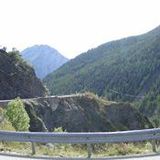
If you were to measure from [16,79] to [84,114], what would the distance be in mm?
13988

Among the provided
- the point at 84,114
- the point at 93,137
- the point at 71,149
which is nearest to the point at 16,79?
the point at 84,114

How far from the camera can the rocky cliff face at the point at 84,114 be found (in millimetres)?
81331

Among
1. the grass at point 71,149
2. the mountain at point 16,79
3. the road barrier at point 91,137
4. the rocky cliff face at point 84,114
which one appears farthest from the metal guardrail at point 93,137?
the mountain at point 16,79

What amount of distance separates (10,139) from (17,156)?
1018 millimetres

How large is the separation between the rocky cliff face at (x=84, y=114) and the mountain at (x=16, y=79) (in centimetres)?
968

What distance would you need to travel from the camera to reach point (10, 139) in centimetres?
1511

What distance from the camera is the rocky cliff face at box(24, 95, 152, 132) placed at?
267 feet

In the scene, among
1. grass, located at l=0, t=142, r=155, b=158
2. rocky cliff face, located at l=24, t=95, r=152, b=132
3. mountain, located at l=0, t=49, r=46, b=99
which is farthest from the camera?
mountain, located at l=0, t=49, r=46, b=99

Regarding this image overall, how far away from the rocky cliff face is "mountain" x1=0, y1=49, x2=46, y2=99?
9.68 metres

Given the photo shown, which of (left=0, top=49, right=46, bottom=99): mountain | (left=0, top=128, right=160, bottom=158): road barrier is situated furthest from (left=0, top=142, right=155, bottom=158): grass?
(left=0, top=49, right=46, bottom=99): mountain

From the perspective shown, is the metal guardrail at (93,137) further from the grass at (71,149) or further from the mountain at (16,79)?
the mountain at (16,79)

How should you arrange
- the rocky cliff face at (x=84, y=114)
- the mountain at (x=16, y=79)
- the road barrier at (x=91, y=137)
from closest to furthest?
the road barrier at (x=91, y=137), the rocky cliff face at (x=84, y=114), the mountain at (x=16, y=79)

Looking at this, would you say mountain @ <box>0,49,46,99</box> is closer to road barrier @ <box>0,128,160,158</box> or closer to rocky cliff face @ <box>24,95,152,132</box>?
rocky cliff face @ <box>24,95,152,132</box>

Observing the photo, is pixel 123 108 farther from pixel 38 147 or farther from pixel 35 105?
pixel 38 147
